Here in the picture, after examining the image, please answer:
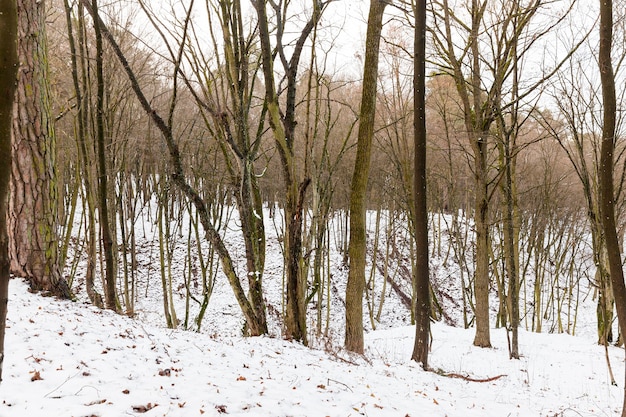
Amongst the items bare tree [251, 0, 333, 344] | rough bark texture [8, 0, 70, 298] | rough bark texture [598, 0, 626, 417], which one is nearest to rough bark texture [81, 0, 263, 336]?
bare tree [251, 0, 333, 344]

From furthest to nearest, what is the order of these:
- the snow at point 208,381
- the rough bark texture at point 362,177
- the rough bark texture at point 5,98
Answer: the rough bark texture at point 362,177
the snow at point 208,381
the rough bark texture at point 5,98

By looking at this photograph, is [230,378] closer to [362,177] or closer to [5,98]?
[5,98]

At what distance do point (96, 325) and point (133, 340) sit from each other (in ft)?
1.89

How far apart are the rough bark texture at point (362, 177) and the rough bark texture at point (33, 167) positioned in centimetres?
427

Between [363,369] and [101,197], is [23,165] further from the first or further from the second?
[363,369]

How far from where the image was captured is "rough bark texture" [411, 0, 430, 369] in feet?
20.7

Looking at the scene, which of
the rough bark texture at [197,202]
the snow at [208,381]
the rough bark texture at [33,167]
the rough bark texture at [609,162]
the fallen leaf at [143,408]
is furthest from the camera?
the rough bark texture at [197,202]

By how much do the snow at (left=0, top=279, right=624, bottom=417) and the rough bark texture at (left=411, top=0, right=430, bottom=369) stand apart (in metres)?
0.94

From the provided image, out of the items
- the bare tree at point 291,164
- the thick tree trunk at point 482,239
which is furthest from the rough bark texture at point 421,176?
the thick tree trunk at point 482,239

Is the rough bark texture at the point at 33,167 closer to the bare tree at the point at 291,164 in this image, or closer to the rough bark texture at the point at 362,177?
the bare tree at the point at 291,164

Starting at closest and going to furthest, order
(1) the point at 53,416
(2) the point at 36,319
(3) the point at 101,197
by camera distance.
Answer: (1) the point at 53,416 → (2) the point at 36,319 → (3) the point at 101,197

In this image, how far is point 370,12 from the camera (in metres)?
6.86

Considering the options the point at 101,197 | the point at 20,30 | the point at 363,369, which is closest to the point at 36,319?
the point at 101,197

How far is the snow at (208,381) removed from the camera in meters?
3.09
